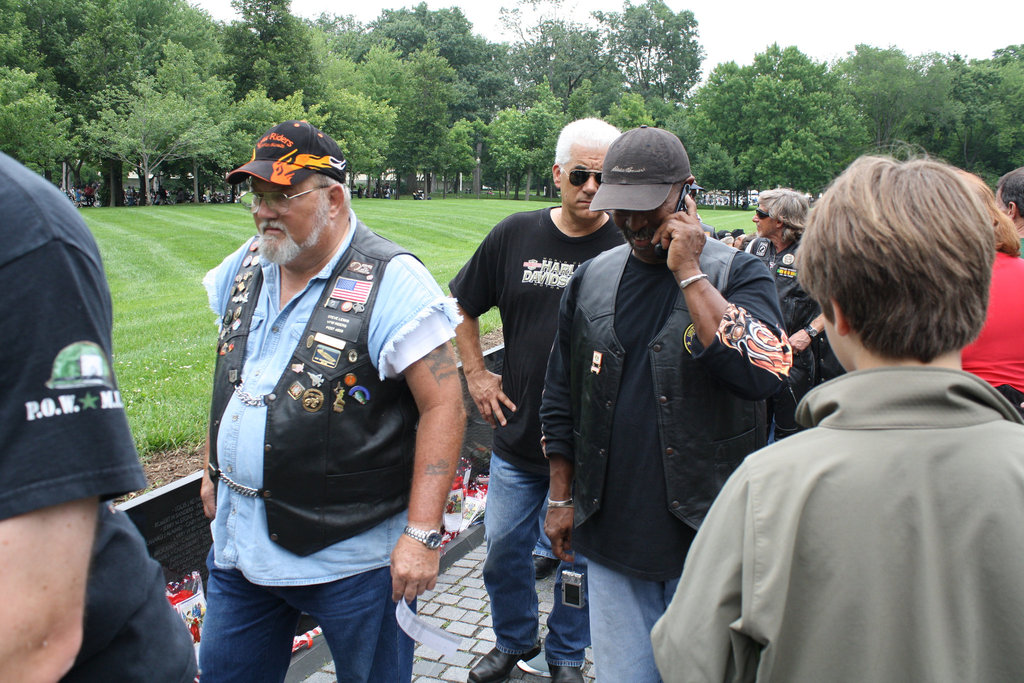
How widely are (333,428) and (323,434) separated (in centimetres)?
4

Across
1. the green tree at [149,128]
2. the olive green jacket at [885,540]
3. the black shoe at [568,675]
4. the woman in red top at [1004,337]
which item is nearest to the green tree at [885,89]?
the green tree at [149,128]

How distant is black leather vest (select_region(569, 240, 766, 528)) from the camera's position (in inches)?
98.7

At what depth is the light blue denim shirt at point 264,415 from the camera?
254 centimetres

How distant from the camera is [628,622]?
8.64 feet

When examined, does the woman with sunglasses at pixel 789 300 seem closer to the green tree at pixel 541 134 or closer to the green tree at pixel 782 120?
the green tree at pixel 541 134

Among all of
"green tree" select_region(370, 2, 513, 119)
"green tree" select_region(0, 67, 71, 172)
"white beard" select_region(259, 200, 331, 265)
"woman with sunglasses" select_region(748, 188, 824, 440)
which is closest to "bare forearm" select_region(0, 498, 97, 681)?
"white beard" select_region(259, 200, 331, 265)

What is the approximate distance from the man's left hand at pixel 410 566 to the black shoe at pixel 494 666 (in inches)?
56.0

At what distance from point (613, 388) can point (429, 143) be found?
66.7m

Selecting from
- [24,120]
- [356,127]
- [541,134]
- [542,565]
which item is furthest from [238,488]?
[541,134]

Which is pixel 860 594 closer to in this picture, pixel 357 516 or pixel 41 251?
pixel 41 251

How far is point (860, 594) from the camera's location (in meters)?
1.33

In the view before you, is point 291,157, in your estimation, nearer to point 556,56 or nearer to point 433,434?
point 433,434

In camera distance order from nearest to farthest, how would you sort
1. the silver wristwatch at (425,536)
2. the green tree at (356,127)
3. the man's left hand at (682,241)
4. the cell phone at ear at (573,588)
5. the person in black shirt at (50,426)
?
the person in black shirt at (50,426) < the man's left hand at (682,241) < the silver wristwatch at (425,536) < the cell phone at ear at (573,588) < the green tree at (356,127)

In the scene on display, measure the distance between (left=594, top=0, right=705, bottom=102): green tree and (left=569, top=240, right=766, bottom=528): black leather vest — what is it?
94.5 m
